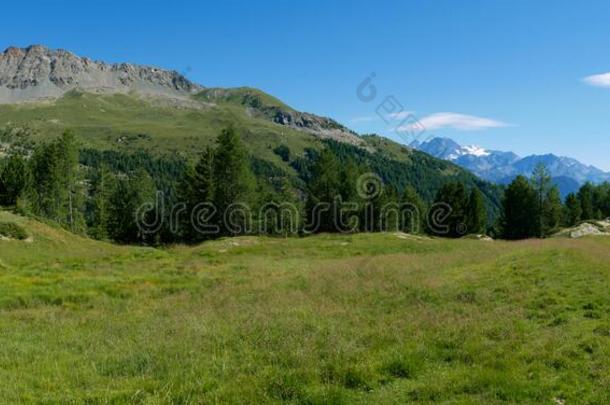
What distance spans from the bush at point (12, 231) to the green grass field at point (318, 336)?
59.8 ft

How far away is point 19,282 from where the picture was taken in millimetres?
23906

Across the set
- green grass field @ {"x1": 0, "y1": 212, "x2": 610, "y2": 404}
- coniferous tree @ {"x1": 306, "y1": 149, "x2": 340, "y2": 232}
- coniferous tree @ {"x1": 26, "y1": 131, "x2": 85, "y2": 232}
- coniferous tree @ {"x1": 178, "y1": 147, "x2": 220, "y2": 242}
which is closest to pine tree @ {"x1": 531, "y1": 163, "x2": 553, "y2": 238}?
coniferous tree @ {"x1": 306, "y1": 149, "x2": 340, "y2": 232}

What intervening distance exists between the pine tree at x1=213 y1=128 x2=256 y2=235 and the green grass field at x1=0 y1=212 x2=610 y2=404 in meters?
45.4

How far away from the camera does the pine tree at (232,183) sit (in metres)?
71.1

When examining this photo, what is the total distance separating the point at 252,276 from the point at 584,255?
18996mm

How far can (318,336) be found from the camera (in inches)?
518

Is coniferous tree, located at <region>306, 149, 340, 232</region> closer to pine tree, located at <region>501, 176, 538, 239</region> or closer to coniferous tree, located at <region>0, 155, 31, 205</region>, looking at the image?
pine tree, located at <region>501, 176, 538, 239</region>

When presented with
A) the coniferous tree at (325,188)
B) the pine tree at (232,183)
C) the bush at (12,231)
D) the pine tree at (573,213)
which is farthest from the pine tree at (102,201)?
the pine tree at (573,213)

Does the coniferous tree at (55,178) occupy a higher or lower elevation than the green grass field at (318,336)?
higher

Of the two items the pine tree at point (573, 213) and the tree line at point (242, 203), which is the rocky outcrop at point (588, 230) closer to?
the tree line at point (242, 203)

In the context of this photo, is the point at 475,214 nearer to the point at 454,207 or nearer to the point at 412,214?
the point at 454,207

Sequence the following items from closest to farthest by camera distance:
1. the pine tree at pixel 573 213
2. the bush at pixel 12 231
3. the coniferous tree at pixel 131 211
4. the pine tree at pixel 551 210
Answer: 1. the bush at pixel 12 231
2. the pine tree at pixel 551 210
3. the coniferous tree at pixel 131 211
4. the pine tree at pixel 573 213

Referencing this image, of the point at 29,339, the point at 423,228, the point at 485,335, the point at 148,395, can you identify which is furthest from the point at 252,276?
the point at 423,228

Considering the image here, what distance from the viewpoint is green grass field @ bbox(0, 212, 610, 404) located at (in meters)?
9.45
